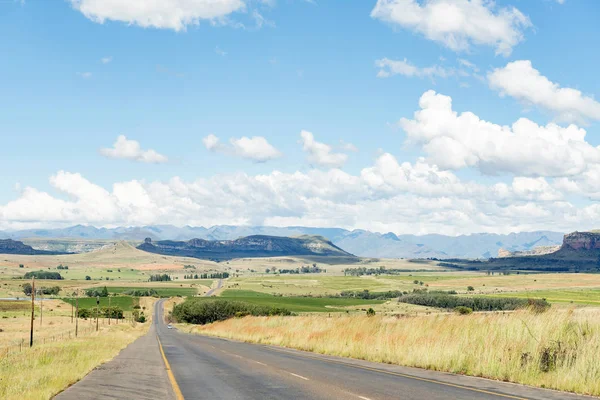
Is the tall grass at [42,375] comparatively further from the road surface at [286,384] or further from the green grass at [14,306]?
the green grass at [14,306]

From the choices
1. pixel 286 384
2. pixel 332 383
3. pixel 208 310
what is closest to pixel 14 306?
pixel 208 310

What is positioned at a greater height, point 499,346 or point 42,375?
point 499,346

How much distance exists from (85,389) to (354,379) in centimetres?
966

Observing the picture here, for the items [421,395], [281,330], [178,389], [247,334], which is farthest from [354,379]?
[247,334]

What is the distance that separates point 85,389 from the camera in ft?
67.2

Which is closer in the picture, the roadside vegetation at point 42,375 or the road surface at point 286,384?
the road surface at point 286,384

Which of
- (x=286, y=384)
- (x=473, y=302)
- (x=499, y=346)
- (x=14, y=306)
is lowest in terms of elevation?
→ (x=14, y=306)

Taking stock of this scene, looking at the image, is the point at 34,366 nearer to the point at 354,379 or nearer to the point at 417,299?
the point at 354,379

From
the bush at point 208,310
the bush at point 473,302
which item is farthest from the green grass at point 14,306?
the bush at point 473,302

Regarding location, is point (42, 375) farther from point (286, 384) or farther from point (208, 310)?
point (208, 310)

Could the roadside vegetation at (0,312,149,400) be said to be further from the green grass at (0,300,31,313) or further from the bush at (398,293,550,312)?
the green grass at (0,300,31,313)

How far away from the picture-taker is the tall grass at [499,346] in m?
20.3

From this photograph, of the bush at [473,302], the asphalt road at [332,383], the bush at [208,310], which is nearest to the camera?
the asphalt road at [332,383]

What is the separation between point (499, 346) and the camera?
24359mm
